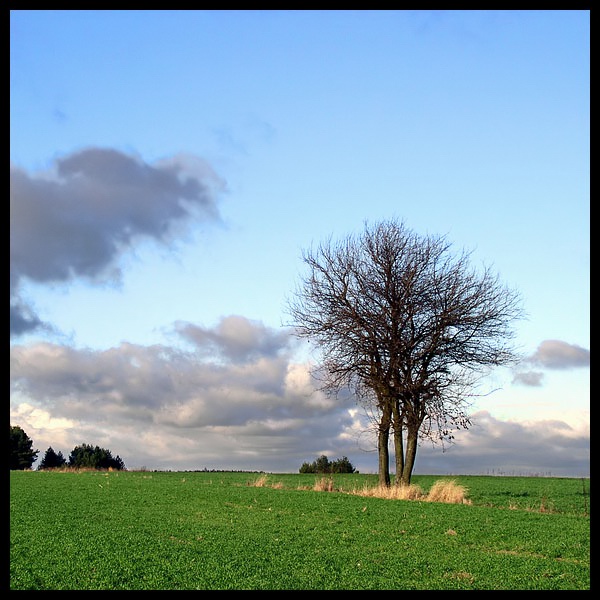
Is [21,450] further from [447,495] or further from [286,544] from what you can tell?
[286,544]

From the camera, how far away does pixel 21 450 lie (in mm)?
93500

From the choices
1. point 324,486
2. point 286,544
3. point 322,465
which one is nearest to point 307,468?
point 322,465

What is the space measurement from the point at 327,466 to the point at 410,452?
2842 centimetres

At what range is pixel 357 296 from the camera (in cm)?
3600

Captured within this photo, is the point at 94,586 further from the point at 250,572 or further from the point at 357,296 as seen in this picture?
the point at 357,296

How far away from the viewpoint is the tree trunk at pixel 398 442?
35688mm

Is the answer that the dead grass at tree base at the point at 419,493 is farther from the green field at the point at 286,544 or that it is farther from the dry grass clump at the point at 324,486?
the green field at the point at 286,544

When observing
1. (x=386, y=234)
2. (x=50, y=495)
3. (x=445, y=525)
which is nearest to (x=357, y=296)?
(x=386, y=234)

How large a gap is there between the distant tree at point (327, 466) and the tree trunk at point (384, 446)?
87.8 feet

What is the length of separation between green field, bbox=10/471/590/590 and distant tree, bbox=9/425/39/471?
6516 centimetres

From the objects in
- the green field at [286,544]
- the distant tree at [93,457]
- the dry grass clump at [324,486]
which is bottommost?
the distant tree at [93,457]

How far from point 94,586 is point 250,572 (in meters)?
3.50

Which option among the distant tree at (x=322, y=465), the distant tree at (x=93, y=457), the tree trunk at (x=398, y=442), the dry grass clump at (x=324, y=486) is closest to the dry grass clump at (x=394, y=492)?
the tree trunk at (x=398, y=442)

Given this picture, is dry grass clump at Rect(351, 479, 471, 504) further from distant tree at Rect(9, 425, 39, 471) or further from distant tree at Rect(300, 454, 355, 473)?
distant tree at Rect(9, 425, 39, 471)
